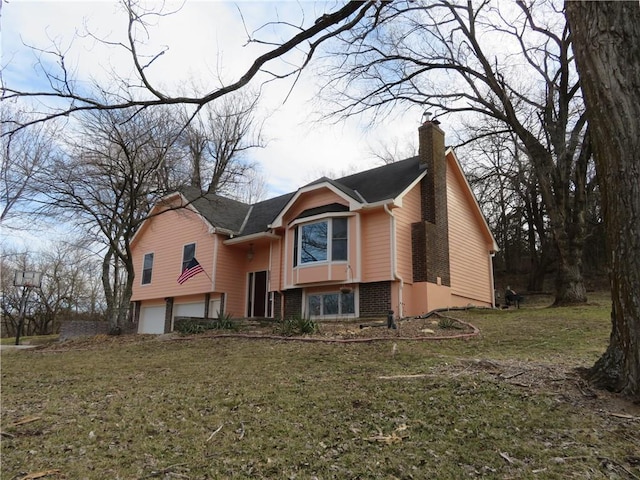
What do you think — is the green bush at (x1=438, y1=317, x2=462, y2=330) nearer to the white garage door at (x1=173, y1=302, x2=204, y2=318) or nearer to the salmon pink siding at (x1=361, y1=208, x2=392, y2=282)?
the salmon pink siding at (x1=361, y1=208, x2=392, y2=282)

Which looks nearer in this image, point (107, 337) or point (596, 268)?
point (107, 337)

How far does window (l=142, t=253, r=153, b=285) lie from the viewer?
21495 millimetres

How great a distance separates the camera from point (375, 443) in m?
4.04

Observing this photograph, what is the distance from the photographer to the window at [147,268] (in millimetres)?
21495

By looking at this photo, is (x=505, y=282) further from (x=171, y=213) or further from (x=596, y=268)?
(x=171, y=213)

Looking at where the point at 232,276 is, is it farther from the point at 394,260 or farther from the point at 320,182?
the point at 394,260

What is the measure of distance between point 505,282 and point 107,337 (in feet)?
78.5

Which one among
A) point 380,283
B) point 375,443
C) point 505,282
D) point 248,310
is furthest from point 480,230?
point 375,443

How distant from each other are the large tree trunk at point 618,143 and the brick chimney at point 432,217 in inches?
387

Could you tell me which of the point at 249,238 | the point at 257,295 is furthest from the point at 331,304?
the point at 257,295

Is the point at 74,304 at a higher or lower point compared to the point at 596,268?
lower

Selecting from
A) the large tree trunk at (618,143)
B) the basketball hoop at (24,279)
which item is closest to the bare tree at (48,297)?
the basketball hoop at (24,279)

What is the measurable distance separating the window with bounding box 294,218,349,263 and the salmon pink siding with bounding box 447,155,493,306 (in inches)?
168

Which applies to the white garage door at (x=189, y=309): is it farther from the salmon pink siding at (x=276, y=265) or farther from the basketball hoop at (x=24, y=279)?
the basketball hoop at (x=24, y=279)
